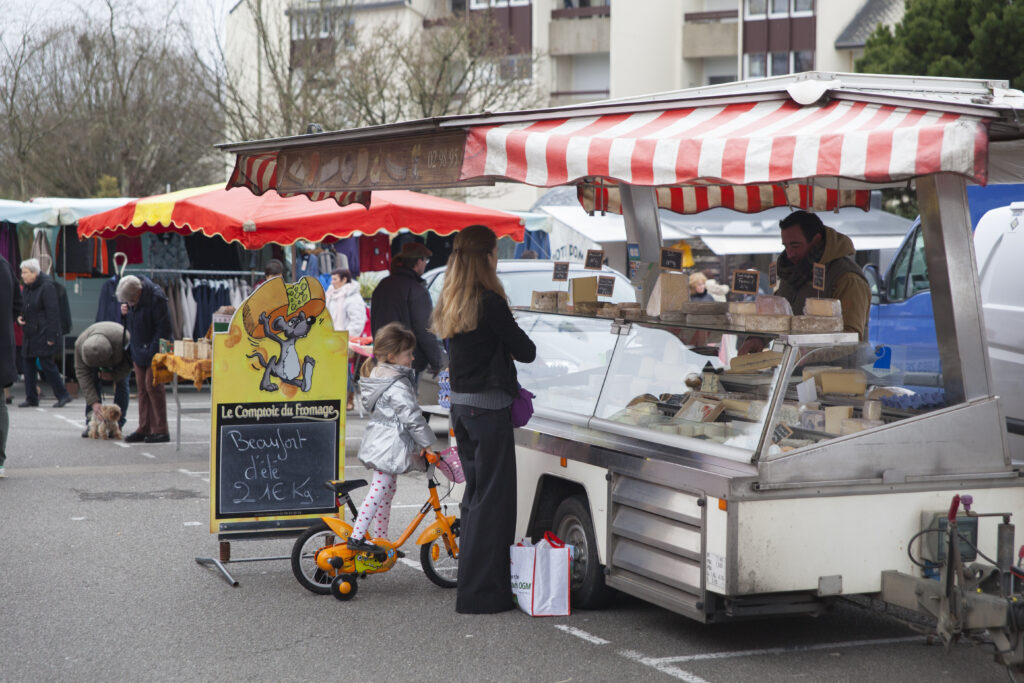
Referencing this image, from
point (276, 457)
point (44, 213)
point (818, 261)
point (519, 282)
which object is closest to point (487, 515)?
point (276, 457)

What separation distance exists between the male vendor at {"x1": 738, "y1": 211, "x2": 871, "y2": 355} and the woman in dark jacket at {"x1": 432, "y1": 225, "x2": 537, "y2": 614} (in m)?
1.72

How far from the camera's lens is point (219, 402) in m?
7.02

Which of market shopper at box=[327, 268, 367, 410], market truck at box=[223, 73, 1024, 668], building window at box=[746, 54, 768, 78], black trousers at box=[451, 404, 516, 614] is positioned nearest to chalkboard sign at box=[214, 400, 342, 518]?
black trousers at box=[451, 404, 516, 614]

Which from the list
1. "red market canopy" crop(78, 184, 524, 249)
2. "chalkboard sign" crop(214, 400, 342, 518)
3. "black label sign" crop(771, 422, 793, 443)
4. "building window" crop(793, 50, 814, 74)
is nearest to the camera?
"black label sign" crop(771, 422, 793, 443)

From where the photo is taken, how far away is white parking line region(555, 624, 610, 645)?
220 inches

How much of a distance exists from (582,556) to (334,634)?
1337 mm

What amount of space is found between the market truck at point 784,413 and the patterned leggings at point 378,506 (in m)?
0.89

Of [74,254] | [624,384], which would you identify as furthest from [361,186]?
[74,254]

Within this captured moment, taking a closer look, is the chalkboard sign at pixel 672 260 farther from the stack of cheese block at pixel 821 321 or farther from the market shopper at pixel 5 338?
the market shopper at pixel 5 338

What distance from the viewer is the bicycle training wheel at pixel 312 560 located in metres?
6.46

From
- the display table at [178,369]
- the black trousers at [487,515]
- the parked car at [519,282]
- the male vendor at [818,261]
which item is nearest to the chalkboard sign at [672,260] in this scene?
the male vendor at [818,261]

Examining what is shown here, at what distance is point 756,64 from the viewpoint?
123 ft

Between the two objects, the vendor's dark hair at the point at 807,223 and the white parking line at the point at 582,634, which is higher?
the vendor's dark hair at the point at 807,223

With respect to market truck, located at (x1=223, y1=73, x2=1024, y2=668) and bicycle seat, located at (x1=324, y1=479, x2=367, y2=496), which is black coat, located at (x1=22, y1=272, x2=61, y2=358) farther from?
A: market truck, located at (x1=223, y1=73, x2=1024, y2=668)
